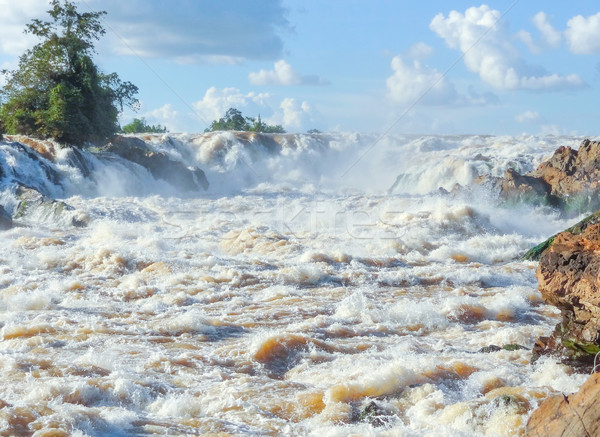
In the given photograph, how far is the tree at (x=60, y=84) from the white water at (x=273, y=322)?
5139 millimetres

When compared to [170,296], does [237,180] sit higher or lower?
higher

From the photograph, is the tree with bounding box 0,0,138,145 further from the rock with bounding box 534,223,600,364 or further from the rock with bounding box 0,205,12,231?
the rock with bounding box 534,223,600,364

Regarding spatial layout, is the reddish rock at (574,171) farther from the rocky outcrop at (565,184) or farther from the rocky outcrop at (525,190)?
the rocky outcrop at (525,190)

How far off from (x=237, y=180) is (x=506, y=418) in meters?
30.3

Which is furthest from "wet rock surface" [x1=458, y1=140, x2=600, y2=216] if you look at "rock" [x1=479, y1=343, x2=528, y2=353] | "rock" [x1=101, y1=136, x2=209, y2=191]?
"rock" [x1=101, y1=136, x2=209, y2=191]

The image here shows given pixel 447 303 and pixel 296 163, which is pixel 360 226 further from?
pixel 296 163

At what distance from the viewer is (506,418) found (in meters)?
5.62

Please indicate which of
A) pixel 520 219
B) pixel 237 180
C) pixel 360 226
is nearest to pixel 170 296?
pixel 360 226

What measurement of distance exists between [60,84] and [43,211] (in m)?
9.96

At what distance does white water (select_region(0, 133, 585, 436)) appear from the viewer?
613cm

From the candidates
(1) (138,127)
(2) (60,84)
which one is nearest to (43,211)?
(2) (60,84)

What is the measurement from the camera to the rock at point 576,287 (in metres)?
6.25

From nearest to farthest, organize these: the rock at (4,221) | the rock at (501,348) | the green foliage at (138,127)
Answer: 1. the rock at (501,348)
2. the rock at (4,221)
3. the green foliage at (138,127)

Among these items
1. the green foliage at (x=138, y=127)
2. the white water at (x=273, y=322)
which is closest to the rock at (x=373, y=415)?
the white water at (x=273, y=322)
